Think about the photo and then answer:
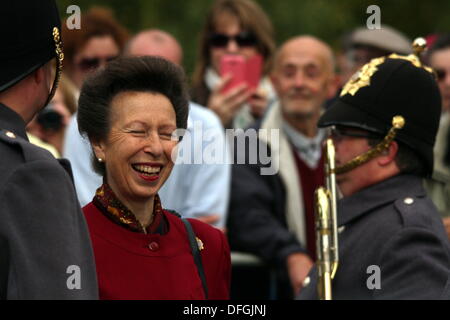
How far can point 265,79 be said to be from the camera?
9625 mm

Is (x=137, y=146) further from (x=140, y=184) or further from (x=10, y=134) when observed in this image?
(x=10, y=134)

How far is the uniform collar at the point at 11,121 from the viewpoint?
13.8 feet

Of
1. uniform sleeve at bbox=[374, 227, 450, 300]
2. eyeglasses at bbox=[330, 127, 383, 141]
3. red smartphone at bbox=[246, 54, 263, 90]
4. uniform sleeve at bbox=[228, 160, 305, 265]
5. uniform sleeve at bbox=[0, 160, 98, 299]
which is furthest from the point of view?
red smartphone at bbox=[246, 54, 263, 90]

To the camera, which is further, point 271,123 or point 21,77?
point 271,123

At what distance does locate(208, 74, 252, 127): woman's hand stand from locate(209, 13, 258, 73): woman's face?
0.22 metres

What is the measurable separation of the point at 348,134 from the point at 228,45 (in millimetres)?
2958

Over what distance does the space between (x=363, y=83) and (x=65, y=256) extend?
254cm

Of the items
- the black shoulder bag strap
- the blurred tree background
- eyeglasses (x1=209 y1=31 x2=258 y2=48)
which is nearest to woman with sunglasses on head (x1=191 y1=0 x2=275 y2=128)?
eyeglasses (x1=209 y1=31 x2=258 y2=48)

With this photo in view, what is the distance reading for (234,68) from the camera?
29.1ft

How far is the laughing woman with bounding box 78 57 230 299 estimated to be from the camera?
4.74m

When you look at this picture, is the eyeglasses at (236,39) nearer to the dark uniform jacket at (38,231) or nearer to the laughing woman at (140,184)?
the laughing woman at (140,184)

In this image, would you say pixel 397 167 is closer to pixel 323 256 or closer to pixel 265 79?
pixel 323 256

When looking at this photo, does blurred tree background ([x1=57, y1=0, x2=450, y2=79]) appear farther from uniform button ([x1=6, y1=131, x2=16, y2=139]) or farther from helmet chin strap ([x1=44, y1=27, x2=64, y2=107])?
uniform button ([x1=6, y1=131, x2=16, y2=139])
